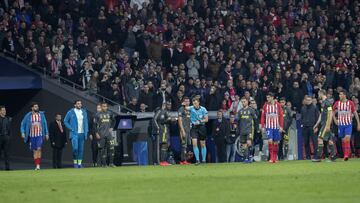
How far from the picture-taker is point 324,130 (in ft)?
96.3

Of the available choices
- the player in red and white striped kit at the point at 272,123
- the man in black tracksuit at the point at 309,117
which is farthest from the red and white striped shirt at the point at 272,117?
the man in black tracksuit at the point at 309,117

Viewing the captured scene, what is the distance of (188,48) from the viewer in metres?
38.6

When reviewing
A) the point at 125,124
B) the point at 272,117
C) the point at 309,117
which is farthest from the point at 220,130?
the point at 272,117

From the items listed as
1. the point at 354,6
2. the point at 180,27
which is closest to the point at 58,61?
the point at 180,27

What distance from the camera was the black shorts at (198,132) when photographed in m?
32.0

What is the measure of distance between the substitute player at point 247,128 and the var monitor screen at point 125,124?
3.49m

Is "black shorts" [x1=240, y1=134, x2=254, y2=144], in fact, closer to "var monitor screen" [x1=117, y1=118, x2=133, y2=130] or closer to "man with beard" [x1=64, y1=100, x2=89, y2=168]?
"var monitor screen" [x1=117, y1=118, x2=133, y2=130]

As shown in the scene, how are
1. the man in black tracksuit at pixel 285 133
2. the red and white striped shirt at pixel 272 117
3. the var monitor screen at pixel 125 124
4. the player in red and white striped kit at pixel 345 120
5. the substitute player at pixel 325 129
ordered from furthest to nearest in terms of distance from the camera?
the man in black tracksuit at pixel 285 133, the var monitor screen at pixel 125 124, the red and white striped shirt at pixel 272 117, the player in red and white striped kit at pixel 345 120, the substitute player at pixel 325 129

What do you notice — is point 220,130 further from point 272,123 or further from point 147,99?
point 272,123

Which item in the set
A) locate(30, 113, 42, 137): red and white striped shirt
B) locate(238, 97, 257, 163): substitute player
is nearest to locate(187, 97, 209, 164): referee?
locate(238, 97, 257, 163): substitute player

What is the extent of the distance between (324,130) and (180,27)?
11399 millimetres

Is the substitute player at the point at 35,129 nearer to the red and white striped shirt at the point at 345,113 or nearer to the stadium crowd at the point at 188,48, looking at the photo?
the stadium crowd at the point at 188,48

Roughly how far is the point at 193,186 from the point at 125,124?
1352 centimetres

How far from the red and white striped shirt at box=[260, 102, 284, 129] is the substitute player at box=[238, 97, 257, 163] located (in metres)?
0.88
